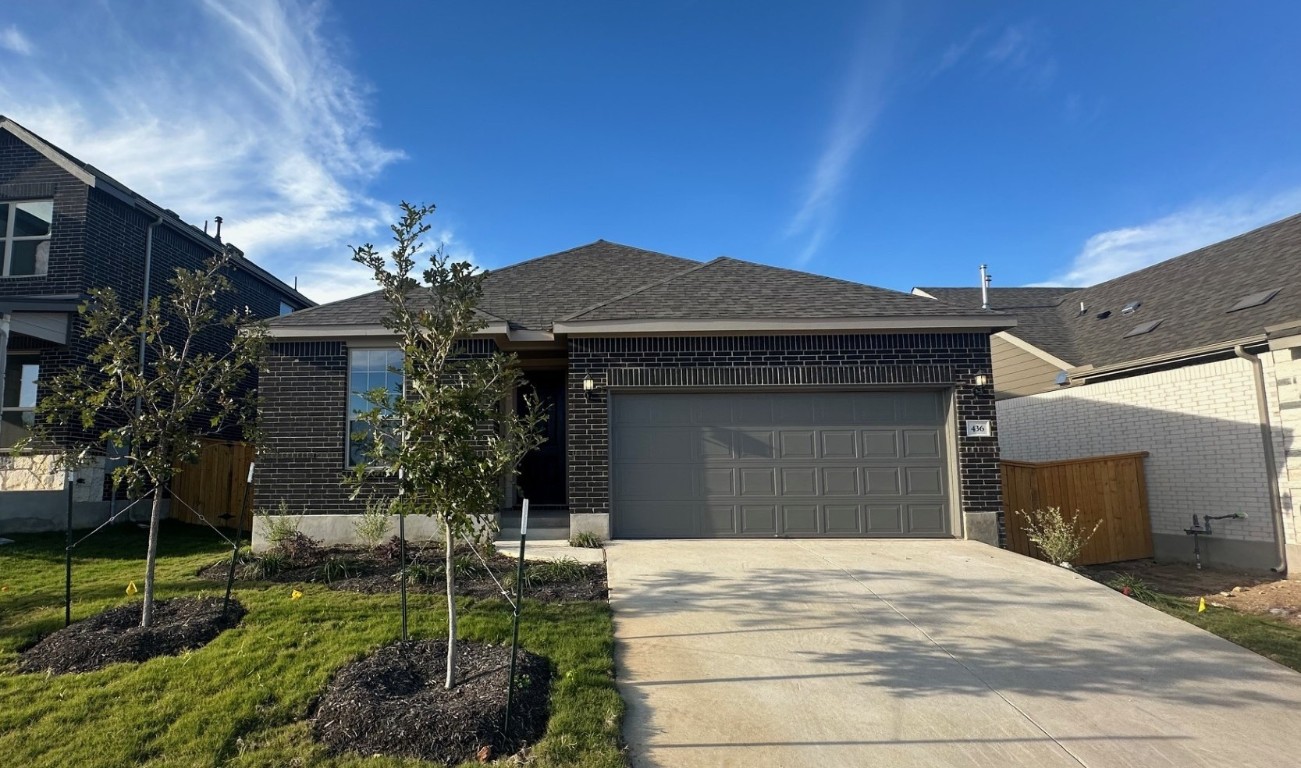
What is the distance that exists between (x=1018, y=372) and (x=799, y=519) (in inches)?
331

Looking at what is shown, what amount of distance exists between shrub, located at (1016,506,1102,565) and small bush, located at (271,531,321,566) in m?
9.46

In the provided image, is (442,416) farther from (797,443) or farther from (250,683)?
(797,443)

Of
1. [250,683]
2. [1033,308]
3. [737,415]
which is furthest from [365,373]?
[1033,308]

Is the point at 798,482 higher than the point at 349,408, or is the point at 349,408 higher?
the point at 349,408

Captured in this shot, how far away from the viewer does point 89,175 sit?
1213 centimetres

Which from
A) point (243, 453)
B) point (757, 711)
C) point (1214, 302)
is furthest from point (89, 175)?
point (1214, 302)

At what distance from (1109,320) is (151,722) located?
17046 mm

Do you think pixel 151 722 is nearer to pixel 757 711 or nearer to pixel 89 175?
pixel 757 711

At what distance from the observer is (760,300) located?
1008cm

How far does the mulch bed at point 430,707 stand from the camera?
381 centimetres

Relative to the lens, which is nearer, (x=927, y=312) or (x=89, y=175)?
(x=927, y=312)

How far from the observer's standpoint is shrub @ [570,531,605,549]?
897 cm

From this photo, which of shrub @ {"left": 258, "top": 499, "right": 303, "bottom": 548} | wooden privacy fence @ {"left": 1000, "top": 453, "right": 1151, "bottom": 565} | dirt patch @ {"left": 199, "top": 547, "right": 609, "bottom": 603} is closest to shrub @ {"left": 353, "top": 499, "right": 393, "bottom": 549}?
dirt patch @ {"left": 199, "top": 547, "right": 609, "bottom": 603}

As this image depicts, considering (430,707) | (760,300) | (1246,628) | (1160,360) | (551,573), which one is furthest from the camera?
(1160,360)
